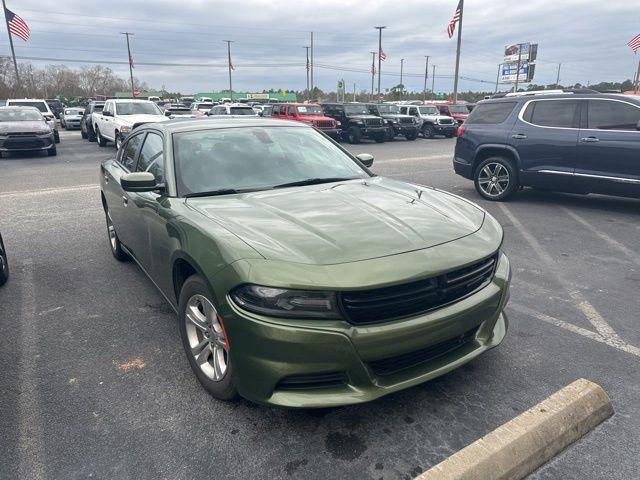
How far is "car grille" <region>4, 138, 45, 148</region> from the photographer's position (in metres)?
15.0

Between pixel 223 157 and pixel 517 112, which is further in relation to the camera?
pixel 517 112

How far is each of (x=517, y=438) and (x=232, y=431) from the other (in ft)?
4.71

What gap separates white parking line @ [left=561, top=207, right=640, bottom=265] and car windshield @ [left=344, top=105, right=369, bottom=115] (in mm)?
16239

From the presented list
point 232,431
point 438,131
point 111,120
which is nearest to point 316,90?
point 438,131

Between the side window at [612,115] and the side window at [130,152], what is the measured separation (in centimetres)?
666

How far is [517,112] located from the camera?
27.0ft

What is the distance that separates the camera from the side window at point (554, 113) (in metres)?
7.63

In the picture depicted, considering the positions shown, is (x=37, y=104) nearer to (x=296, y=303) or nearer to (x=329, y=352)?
(x=296, y=303)

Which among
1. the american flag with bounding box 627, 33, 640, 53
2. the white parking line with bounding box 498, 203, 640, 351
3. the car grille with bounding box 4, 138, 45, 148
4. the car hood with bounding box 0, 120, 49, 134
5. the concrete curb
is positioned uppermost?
the american flag with bounding box 627, 33, 640, 53

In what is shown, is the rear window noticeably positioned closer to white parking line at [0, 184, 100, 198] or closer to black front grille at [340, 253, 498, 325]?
black front grille at [340, 253, 498, 325]

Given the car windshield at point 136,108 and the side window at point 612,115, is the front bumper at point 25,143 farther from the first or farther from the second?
the side window at point 612,115

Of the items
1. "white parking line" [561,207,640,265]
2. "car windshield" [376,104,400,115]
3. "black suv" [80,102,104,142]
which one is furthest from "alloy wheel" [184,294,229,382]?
"car windshield" [376,104,400,115]

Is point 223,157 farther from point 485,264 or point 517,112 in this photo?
point 517,112

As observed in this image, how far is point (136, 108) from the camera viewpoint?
17.4 metres
